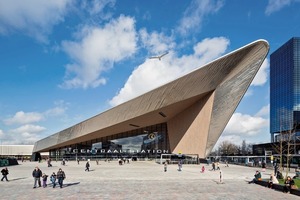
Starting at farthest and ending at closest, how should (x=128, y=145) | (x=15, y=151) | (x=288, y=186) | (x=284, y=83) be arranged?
(x=284, y=83), (x=15, y=151), (x=128, y=145), (x=288, y=186)

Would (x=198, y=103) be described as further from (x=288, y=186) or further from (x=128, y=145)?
(x=288, y=186)

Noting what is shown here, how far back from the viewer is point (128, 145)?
180 ft

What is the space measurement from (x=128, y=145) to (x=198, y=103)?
19.6m

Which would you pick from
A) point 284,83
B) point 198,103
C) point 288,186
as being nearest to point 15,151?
point 198,103

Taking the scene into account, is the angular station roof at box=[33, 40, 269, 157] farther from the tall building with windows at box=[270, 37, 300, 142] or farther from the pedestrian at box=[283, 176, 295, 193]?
the tall building with windows at box=[270, 37, 300, 142]

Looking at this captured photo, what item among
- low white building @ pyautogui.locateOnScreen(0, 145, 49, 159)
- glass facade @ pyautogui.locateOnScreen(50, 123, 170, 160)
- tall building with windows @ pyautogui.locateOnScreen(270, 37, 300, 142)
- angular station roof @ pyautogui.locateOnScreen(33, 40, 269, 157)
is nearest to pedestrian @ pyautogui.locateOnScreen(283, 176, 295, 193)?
angular station roof @ pyautogui.locateOnScreen(33, 40, 269, 157)

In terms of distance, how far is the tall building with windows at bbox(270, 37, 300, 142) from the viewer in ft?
359

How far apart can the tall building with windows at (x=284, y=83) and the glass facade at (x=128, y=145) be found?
208ft

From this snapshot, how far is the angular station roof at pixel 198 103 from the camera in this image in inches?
1323

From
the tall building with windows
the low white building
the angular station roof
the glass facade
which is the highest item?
the tall building with windows

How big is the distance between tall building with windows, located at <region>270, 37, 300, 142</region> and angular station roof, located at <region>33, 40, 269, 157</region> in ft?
226

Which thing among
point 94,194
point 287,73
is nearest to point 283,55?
point 287,73

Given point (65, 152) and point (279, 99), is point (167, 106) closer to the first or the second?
point (65, 152)

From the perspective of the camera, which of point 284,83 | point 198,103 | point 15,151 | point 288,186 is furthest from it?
point 284,83
